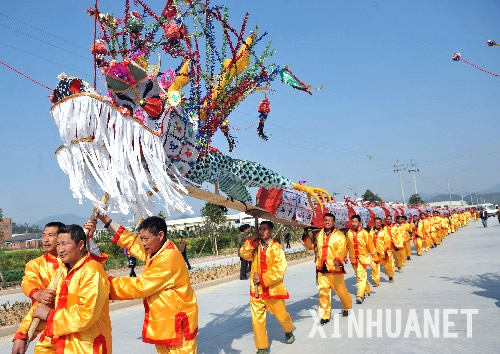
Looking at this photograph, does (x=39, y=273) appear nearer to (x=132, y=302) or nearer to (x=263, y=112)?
(x=263, y=112)

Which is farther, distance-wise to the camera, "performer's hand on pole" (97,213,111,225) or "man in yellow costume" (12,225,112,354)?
"performer's hand on pole" (97,213,111,225)

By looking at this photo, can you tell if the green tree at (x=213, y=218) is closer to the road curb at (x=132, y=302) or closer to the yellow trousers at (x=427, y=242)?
the road curb at (x=132, y=302)

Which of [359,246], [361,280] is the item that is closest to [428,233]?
[359,246]

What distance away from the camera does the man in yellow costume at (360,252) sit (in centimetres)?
788

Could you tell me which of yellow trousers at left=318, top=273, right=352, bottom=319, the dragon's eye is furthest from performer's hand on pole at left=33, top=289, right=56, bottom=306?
yellow trousers at left=318, top=273, right=352, bottom=319

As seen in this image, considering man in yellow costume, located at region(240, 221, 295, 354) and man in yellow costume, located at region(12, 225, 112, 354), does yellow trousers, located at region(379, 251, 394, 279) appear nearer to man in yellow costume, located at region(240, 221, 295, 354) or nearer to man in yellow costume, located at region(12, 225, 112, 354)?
man in yellow costume, located at region(240, 221, 295, 354)

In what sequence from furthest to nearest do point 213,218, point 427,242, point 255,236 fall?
point 213,218, point 427,242, point 255,236

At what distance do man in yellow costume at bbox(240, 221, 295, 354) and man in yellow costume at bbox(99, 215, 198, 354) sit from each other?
5.40 ft

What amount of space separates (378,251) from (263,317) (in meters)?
5.41

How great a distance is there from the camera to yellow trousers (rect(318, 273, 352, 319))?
6.22 m

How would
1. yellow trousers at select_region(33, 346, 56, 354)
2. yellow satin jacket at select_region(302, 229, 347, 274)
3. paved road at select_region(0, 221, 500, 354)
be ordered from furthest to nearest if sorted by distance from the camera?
yellow satin jacket at select_region(302, 229, 347, 274) < paved road at select_region(0, 221, 500, 354) < yellow trousers at select_region(33, 346, 56, 354)

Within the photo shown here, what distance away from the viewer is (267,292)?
204 inches

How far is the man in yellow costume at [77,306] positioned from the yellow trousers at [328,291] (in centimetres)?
383

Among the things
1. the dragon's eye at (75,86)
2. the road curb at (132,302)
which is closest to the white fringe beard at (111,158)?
the dragon's eye at (75,86)
